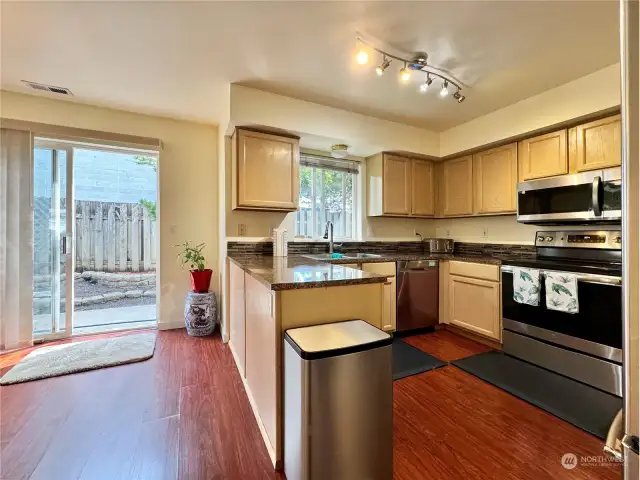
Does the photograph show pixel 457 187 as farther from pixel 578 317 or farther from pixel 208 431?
pixel 208 431

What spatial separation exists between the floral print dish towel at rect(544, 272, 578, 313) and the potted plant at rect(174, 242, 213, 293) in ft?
10.6

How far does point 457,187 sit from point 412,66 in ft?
6.25

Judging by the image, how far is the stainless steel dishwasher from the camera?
3157 millimetres

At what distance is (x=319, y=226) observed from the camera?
367 centimetres

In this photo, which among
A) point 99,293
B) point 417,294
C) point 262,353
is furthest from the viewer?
point 99,293

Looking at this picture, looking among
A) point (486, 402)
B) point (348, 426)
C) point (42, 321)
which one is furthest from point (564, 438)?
point (42, 321)

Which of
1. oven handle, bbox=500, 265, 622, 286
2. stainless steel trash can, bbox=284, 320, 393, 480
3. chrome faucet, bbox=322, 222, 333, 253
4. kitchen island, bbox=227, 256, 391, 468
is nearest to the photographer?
stainless steel trash can, bbox=284, 320, 393, 480

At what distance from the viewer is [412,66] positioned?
2.16 meters

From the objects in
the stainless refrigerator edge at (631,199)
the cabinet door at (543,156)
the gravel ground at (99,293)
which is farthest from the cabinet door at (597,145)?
the gravel ground at (99,293)

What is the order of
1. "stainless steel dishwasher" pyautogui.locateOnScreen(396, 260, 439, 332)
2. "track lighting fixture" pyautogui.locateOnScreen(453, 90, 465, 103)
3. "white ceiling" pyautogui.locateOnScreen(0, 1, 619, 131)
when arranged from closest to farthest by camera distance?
"white ceiling" pyautogui.locateOnScreen(0, 1, 619, 131)
"track lighting fixture" pyautogui.locateOnScreen(453, 90, 465, 103)
"stainless steel dishwasher" pyautogui.locateOnScreen(396, 260, 439, 332)

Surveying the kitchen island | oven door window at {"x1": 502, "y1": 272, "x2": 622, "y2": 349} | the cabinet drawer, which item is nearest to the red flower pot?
the kitchen island

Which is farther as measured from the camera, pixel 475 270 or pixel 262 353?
pixel 475 270

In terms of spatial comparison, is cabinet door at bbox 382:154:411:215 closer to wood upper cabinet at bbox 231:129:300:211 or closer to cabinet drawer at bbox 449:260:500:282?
cabinet drawer at bbox 449:260:500:282

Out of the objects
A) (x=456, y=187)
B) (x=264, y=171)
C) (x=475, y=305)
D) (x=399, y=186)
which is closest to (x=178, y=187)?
(x=264, y=171)
